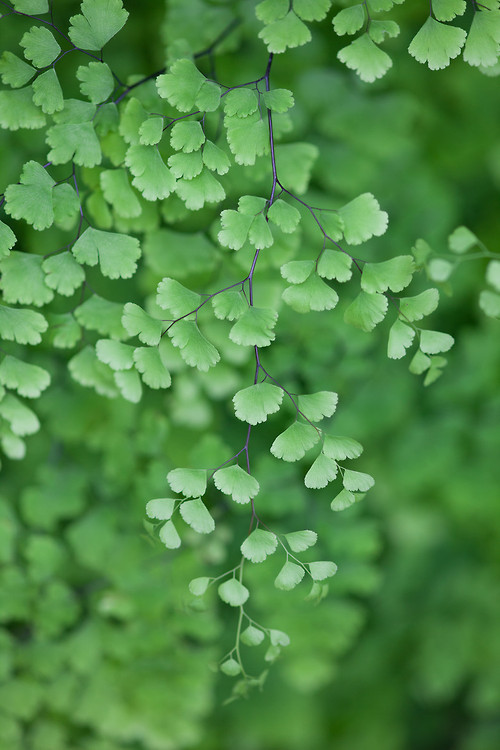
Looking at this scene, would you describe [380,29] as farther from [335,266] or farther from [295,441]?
[295,441]

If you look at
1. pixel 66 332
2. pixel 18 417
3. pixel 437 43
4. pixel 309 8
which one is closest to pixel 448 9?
pixel 437 43

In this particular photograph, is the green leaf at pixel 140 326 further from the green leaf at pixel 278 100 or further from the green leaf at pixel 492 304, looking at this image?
the green leaf at pixel 492 304

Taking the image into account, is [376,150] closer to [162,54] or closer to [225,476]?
[162,54]

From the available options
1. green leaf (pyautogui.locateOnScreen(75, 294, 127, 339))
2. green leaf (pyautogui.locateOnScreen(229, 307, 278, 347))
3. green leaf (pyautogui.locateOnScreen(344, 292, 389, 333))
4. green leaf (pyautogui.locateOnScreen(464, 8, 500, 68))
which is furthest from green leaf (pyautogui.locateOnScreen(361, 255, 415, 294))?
green leaf (pyautogui.locateOnScreen(75, 294, 127, 339))

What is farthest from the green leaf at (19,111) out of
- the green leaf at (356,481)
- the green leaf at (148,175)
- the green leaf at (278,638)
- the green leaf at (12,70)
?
the green leaf at (278,638)

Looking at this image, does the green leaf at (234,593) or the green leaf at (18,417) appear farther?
the green leaf at (18,417)
